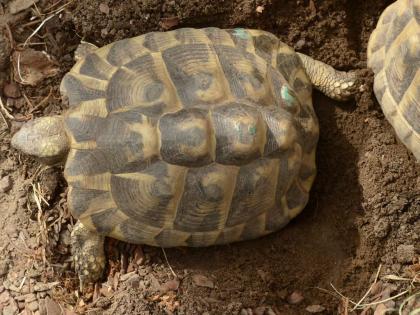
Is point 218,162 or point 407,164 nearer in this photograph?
point 218,162

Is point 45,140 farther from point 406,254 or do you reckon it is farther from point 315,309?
point 406,254

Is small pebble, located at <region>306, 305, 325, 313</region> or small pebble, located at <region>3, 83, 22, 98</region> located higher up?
small pebble, located at <region>3, 83, 22, 98</region>

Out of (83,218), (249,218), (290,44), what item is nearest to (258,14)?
(290,44)

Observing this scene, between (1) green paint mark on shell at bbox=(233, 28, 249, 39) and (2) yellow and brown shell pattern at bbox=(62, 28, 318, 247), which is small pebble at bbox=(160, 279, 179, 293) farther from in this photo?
(1) green paint mark on shell at bbox=(233, 28, 249, 39)

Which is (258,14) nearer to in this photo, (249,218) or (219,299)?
(249,218)

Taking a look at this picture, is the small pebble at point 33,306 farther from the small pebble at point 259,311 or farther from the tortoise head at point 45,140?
the small pebble at point 259,311

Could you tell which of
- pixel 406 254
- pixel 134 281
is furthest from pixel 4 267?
pixel 406 254

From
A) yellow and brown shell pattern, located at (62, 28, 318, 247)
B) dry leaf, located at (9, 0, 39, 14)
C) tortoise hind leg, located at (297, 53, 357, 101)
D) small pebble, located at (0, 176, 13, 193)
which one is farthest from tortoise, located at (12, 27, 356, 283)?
dry leaf, located at (9, 0, 39, 14)
